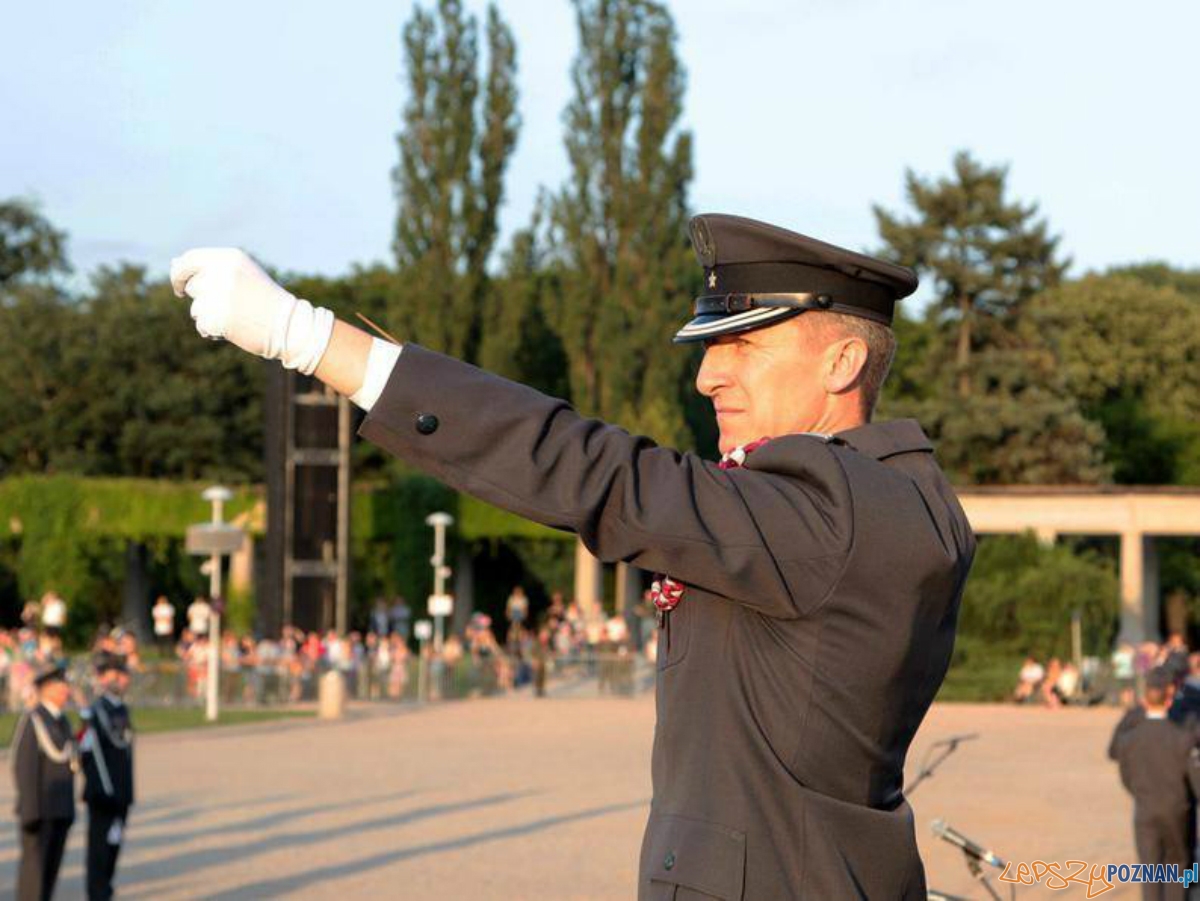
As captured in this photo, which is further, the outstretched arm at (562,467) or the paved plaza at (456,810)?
the paved plaza at (456,810)

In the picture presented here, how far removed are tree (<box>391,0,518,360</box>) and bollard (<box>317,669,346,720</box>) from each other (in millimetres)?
23410

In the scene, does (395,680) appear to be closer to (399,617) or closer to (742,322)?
(399,617)

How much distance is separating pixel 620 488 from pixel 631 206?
54.7 metres

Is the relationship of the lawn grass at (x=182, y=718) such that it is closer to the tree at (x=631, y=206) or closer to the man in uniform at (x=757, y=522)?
the tree at (x=631, y=206)

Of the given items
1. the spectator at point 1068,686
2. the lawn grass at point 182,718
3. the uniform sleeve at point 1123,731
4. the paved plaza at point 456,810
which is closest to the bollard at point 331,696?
the lawn grass at point 182,718

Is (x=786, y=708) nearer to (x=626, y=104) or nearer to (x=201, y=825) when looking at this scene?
(x=201, y=825)

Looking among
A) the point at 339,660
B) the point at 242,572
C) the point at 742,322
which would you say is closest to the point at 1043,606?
the point at 339,660

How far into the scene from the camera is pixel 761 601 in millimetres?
2586

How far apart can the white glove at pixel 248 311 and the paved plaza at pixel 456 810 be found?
12.2m

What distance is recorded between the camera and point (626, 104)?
57.6 metres

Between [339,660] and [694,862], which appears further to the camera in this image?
[339,660]

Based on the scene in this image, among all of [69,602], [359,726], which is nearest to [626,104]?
[69,602]

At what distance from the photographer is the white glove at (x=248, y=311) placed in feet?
8.34

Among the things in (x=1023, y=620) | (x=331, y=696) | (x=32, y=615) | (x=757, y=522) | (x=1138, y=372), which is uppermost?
(x=1138, y=372)
